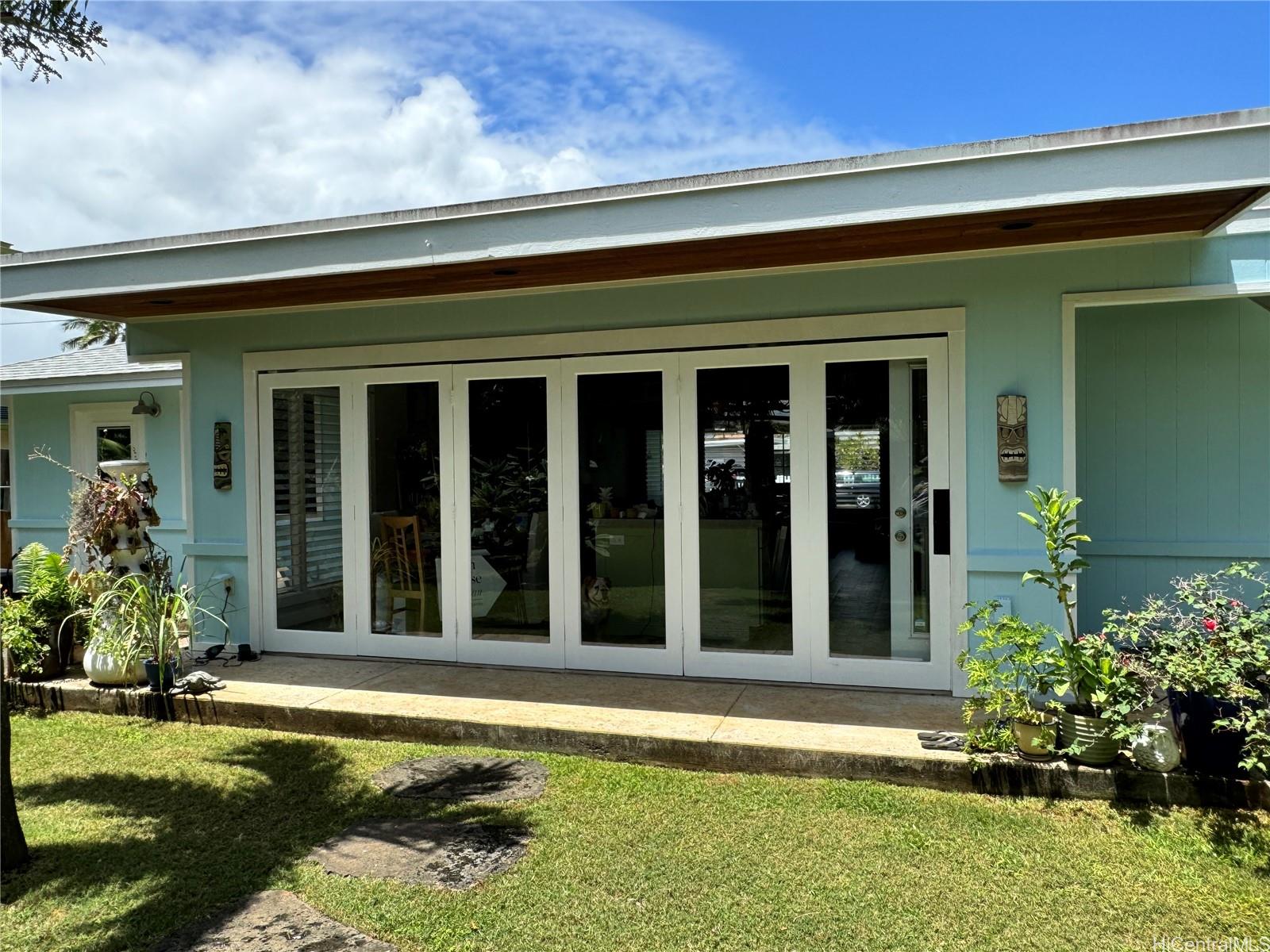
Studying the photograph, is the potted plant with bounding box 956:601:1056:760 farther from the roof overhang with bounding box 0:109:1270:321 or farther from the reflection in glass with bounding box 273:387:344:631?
the reflection in glass with bounding box 273:387:344:631

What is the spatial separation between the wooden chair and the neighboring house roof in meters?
3.72

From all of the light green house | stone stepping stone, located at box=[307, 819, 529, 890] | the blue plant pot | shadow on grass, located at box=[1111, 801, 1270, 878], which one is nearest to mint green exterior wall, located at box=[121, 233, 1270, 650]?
the light green house

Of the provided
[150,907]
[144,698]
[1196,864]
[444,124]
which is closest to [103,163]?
[444,124]

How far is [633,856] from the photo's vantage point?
327 cm

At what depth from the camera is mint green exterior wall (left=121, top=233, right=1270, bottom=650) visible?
4496mm

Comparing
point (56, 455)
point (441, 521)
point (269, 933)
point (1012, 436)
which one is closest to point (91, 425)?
point (56, 455)

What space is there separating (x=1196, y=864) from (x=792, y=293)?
3.33 m

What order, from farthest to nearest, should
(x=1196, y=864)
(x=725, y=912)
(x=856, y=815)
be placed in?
(x=856, y=815) → (x=1196, y=864) → (x=725, y=912)

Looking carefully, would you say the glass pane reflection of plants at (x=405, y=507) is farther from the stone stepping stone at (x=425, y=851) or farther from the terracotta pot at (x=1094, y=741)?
the terracotta pot at (x=1094, y=741)

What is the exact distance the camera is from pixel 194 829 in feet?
11.8

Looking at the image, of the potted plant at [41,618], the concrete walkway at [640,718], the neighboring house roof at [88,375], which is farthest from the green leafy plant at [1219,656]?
the neighboring house roof at [88,375]

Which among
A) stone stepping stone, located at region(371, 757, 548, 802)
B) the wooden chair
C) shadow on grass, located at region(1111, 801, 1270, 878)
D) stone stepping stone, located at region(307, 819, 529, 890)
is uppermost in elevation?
the wooden chair

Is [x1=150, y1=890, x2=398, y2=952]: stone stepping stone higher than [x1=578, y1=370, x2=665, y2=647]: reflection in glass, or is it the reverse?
[x1=578, y1=370, x2=665, y2=647]: reflection in glass

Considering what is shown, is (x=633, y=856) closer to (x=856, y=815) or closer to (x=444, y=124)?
(x=856, y=815)
